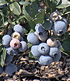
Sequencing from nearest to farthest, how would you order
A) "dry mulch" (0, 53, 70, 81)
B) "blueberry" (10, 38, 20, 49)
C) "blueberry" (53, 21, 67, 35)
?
"blueberry" (53, 21, 67, 35) < "blueberry" (10, 38, 20, 49) < "dry mulch" (0, 53, 70, 81)

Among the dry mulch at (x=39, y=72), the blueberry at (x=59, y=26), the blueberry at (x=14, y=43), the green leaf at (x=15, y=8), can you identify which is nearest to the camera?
the blueberry at (x=59, y=26)

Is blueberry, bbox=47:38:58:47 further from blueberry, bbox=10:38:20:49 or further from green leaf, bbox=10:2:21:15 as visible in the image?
green leaf, bbox=10:2:21:15

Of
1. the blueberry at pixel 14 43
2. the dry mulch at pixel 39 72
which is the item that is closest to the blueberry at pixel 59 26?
the blueberry at pixel 14 43

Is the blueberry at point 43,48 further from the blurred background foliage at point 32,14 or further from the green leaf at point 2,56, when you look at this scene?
the green leaf at point 2,56

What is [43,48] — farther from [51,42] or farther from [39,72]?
[39,72]

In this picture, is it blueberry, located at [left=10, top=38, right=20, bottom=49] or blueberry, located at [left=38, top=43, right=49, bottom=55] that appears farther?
blueberry, located at [left=10, top=38, right=20, bottom=49]

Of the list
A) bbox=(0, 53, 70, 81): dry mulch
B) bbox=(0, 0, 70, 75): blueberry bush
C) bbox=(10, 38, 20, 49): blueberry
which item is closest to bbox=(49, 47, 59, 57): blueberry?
bbox=(0, 0, 70, 75): blueberry bush

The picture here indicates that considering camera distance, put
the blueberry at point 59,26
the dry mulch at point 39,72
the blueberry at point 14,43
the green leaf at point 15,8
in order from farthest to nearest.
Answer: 1. the dry mulch at point 39,72
2. the green leaf at point 15,8
3. the blueberry at point 14,43
4. the blueberry at point 59,26

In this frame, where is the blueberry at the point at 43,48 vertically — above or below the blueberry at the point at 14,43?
below

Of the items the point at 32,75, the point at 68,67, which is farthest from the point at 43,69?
the point at 68,67
